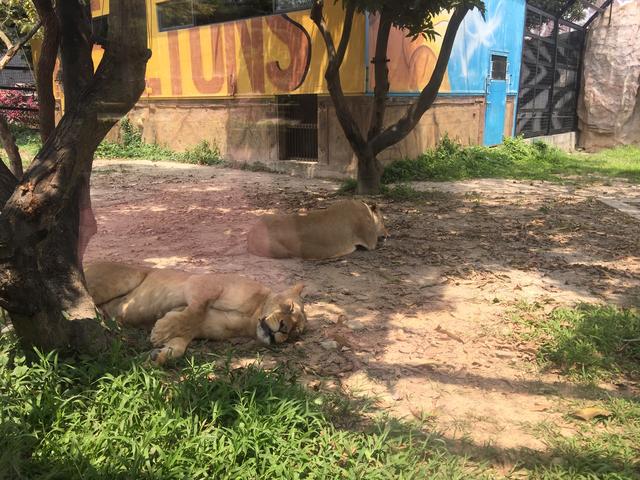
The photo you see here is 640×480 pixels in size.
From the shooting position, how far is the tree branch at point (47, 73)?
433cm

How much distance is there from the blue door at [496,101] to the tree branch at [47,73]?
40.1ft

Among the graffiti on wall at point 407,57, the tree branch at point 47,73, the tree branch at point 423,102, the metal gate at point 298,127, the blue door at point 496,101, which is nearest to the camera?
the tree branch at point 47,73

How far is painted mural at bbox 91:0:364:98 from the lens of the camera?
1142 cm

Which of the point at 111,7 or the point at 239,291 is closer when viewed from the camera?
the point at 111,7

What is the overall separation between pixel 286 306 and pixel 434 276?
7.22 ft

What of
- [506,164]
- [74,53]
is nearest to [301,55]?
[506,164]

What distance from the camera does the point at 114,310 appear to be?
4.03 metres

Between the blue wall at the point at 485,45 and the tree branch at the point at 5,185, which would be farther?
the blue wall at the point at 485,45

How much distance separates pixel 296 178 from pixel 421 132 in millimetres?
2997

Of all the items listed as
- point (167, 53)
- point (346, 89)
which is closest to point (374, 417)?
point (346, 89)

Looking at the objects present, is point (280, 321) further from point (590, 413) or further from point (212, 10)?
point (212, 10)

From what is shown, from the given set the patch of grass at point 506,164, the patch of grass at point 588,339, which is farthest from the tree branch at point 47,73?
the patch of grass at point 506,164

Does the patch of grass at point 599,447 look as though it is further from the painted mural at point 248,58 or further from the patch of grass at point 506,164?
the painted mural at point 248,58

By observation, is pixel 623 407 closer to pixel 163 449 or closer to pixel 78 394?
pixel 163 449
